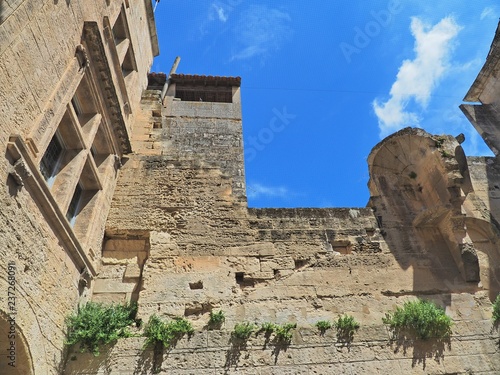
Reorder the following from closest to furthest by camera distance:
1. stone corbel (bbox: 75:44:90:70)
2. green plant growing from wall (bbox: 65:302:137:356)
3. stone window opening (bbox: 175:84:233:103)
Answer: green plant growing from wall (bbox: 65:302:137:356)
stone corbel (bbox: 75:44:90:70)
stone window opening (bbox: 175:84:233:103)

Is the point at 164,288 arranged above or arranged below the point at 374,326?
above

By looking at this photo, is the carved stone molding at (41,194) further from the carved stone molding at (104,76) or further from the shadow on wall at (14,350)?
the carved stone molding at (104,76)

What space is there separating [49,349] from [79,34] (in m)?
4.67

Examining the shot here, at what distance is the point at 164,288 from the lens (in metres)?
5.93

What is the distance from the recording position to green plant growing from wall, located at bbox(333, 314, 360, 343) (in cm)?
552

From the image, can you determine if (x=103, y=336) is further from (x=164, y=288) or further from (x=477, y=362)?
(x=477, y=362)

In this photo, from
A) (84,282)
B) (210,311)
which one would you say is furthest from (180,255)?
(84,282)

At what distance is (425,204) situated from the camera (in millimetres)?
7613

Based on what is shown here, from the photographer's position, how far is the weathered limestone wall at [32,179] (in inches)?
147

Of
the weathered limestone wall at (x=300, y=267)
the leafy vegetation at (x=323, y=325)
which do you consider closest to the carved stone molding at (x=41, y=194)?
the weathered limestone wall at (x=300, y=267)

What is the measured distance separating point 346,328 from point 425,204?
11.8 ft

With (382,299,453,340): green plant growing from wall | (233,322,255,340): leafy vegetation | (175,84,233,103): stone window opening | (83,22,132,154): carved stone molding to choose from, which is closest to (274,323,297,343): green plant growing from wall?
(233,322,255,340): leafy vegetation

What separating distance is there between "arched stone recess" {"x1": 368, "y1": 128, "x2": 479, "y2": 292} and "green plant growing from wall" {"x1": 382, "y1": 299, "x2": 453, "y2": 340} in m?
0.81

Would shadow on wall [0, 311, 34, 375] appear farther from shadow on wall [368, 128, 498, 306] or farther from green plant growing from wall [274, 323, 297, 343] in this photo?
shadow on wall [368, 128, 498, 306]
